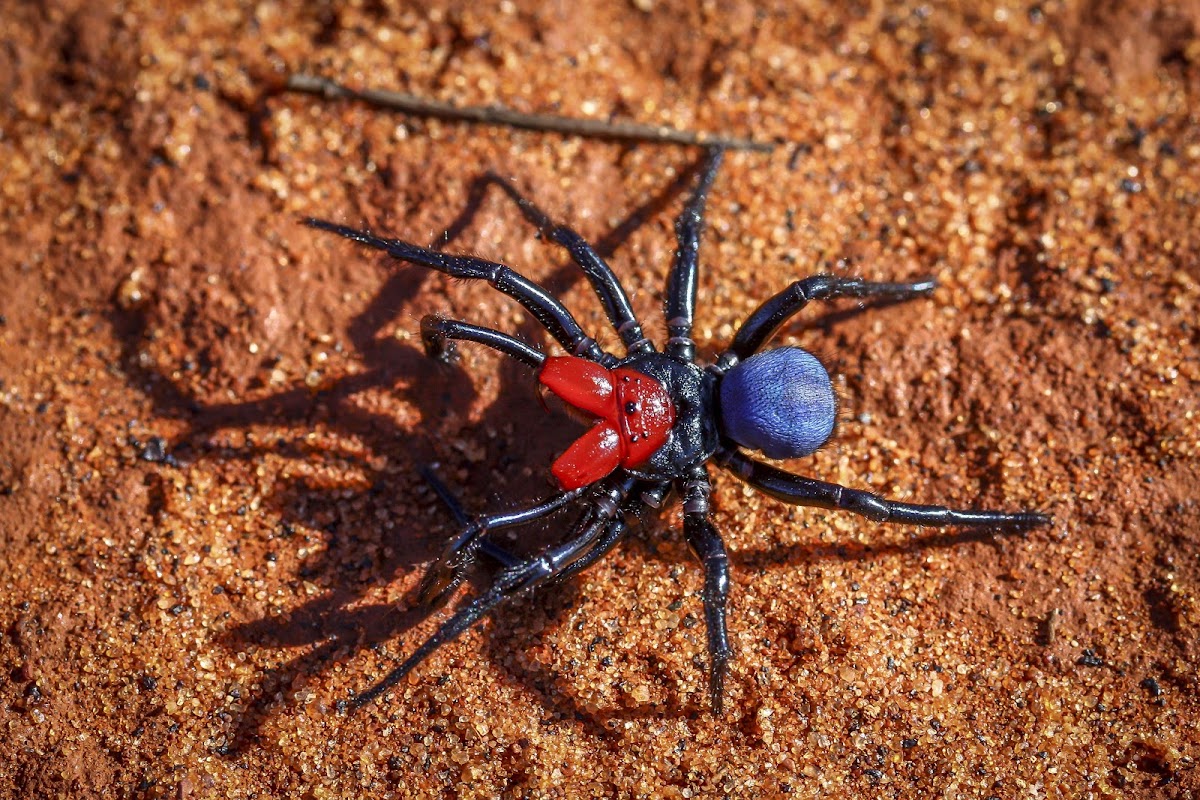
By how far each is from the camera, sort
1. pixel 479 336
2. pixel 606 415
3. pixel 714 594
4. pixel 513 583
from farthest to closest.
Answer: pixel 479 336 → pixel 606 415 → pixel 714 594 → pixel 513 583

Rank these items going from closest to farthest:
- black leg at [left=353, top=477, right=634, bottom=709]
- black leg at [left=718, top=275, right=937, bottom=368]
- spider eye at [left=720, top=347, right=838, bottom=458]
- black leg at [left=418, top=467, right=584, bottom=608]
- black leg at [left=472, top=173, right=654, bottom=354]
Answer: black leg at [left=353, top=477, right=634, bottom=709]
black leg at [left=418, top=467, right=584, bottom=608]
spider eye at [left=720, top=347, right=838, bottom=458]
black leg at [left=718, top=275, right=937, bottom=368]
black leg at [left=472, top=173, right=654, bottom=354]

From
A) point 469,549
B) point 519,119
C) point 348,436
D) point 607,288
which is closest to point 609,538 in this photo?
point 469,549

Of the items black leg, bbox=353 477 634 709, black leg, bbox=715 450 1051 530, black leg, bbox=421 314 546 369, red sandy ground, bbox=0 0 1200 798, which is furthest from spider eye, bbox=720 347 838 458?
black leg, bbox=421 314 546 369

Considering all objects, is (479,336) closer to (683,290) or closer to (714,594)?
(683,290)

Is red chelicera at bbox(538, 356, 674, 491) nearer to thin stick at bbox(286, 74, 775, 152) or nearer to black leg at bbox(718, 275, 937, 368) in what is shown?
black leg at bbox(718, 275, 937, 368)

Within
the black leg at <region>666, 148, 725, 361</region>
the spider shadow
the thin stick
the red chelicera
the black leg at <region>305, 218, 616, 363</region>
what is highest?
the thin stick

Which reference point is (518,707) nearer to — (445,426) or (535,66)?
(445,426)

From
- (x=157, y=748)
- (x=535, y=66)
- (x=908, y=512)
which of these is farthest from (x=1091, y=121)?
(x=157, y=748)
